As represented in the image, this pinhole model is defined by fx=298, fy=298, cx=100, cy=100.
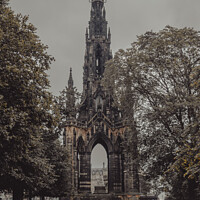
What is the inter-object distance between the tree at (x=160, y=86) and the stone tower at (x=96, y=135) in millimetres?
19118

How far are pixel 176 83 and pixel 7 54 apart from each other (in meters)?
11.3

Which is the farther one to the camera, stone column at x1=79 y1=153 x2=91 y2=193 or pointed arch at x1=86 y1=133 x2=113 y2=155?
pointed arch at x1=86 y1=133 x2=113 y2=155

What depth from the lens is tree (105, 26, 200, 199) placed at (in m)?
18.7

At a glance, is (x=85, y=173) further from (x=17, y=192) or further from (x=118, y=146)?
(x=17, y=192)

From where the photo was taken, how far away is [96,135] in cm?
4353

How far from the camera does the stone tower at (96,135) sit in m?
40.2

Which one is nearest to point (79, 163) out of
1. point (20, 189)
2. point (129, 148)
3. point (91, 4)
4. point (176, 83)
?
point (129, 148)

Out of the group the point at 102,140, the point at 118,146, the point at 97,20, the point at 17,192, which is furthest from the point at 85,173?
the point at 97,20

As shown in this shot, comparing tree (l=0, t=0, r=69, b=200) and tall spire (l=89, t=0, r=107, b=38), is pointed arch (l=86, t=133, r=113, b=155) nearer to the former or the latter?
tall spire (l=89, t=0, r=107, b=38)

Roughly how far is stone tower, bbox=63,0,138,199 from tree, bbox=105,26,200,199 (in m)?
19.1

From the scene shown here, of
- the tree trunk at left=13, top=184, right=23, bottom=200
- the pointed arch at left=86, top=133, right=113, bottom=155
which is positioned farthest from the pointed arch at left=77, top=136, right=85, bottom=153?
the tree trunk at left=13, top=184, right=23, bottom=200

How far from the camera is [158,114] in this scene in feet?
60.3

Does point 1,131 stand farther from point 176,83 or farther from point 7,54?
point 176,83

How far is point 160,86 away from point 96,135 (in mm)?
24159
